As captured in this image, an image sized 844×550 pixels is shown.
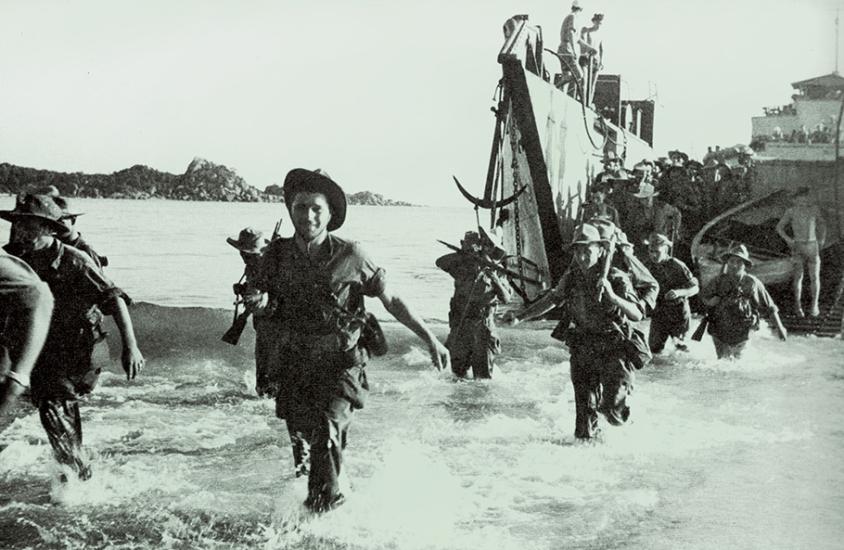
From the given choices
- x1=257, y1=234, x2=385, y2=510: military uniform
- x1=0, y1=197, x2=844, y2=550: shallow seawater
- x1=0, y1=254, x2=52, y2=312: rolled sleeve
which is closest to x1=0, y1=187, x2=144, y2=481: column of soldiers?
x1=0, y1=197, x2=844, y2=550: shallow seawater

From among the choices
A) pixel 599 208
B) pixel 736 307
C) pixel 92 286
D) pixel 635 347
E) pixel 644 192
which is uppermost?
pixel 644 192

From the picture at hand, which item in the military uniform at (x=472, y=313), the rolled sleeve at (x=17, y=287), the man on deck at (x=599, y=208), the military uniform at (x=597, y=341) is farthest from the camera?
the man on deck at (x=599, y=208)

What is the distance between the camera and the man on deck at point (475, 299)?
9734mm

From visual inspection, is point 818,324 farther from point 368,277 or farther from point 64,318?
point 64,318

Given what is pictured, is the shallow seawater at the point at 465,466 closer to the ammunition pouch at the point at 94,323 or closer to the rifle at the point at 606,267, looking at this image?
the ammunition pouch at the point at 94,323

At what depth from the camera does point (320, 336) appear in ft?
15.0

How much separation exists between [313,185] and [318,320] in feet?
2.19

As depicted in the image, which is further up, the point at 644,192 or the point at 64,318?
the point at 644,192

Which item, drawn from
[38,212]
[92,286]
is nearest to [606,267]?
[92,286]

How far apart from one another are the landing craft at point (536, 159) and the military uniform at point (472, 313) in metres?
4.39

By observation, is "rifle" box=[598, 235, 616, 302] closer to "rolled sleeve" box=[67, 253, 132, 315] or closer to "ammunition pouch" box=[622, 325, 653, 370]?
"ammunition pouch" box=[622, 325, 653, 370]

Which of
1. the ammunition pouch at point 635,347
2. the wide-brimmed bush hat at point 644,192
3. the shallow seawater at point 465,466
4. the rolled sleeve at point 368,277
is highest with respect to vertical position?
the wide-brimmed bush hat at point 644,192

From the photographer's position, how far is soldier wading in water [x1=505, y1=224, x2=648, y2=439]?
6.42m

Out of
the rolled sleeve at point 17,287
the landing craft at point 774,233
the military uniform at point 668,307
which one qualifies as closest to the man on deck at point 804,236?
the landing craft at point 774,233
